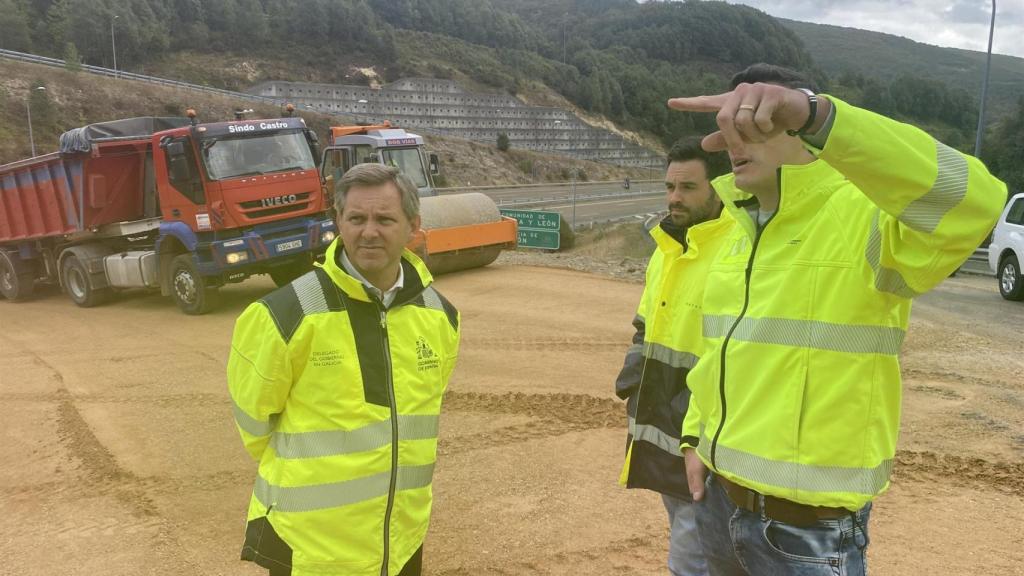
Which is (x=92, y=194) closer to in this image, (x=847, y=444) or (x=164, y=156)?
(x=164, y=156)

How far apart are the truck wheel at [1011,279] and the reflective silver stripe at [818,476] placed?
13.5 meters

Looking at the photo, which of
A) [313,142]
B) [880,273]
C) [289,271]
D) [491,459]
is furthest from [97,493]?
[289,271]

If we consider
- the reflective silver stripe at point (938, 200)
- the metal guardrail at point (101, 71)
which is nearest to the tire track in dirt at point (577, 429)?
the reflective silver stripe at point (938, 200)

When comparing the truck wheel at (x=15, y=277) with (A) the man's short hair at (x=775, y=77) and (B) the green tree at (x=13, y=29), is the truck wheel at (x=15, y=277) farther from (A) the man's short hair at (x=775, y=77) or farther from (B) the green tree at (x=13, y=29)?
(B) the green tree at (x=13, y=29)

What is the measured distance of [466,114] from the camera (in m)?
97.5

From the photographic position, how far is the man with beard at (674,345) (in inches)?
111

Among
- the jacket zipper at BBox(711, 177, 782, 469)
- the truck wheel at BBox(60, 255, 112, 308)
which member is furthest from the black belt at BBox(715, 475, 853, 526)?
the truck wheel at BBox(60, 255, 112, 308)

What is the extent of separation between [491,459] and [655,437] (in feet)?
9.71

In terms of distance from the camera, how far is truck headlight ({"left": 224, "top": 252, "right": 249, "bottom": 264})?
11.1m

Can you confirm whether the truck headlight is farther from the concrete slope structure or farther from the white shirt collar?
the concrete slope structure

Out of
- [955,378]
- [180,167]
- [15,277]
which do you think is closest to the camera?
[955,378]

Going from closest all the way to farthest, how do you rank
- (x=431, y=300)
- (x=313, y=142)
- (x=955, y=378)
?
1. (x=431, y=300)
2. (x=955, y=378)
3. (x=313, y=142)

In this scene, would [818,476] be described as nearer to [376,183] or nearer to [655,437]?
[655,437]

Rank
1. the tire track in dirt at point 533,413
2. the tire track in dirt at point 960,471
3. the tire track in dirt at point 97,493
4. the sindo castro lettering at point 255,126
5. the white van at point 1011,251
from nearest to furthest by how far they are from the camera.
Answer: the tire track in dirt at point 97,493 → the tire track in dirt at point 960,471 → the tire track in dirt at point 533,413 → the sindo castro lettering at point 255,126 → the white van at point 1011,251
